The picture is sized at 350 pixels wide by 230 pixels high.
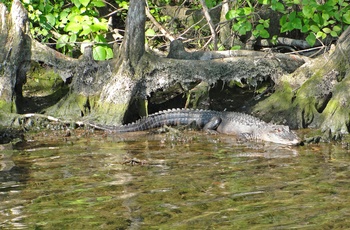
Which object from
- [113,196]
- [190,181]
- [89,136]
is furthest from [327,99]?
[113,196]

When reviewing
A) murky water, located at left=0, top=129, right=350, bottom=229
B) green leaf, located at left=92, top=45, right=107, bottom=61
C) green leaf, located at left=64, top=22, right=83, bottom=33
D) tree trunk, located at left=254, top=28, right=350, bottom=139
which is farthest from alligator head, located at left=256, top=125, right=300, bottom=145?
green leaf, located at left=64, top=22, right=83, bottom=33

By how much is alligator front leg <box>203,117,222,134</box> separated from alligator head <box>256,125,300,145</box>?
1017 millimetres

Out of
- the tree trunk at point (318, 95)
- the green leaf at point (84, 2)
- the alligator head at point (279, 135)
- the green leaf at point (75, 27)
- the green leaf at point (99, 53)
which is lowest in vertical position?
the alligator head at point (279, 135)

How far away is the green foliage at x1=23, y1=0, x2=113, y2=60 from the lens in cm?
1036

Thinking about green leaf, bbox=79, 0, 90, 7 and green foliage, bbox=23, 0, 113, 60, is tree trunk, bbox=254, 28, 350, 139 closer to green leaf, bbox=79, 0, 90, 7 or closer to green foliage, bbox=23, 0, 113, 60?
green foliage, bbox=23, 0, 113, 60

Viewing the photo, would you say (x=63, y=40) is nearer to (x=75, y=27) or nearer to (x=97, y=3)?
(x=75, y=27)

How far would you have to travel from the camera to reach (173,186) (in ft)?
18.6

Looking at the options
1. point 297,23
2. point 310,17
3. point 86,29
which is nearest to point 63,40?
point 86,29

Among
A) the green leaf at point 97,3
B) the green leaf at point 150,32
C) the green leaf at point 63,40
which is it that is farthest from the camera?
the green leaf at point 150,32

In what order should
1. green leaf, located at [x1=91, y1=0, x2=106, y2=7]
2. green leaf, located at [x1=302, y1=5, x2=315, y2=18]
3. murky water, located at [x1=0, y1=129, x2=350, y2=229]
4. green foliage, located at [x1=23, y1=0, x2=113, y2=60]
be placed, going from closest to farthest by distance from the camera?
murky water, located at [x1=0, y1=129, x2=350, y2=229] < green leaf, located at [x1=302, y1=5, x2=315, y2=18] < green foliage, located at [x1=23, y1=0, x2=113, y2=60] < green leaf, located at [x1=91, y1=0, x2=106, y2=7]

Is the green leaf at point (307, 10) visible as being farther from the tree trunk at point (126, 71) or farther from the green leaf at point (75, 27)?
the green leaf at point (75, 27)

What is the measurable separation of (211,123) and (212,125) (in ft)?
0.13

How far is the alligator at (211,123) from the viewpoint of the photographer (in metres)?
8.96

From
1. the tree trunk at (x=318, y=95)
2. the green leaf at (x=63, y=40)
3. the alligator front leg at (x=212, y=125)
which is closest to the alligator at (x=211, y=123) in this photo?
the alligator front leg at (x=212, y=125)
